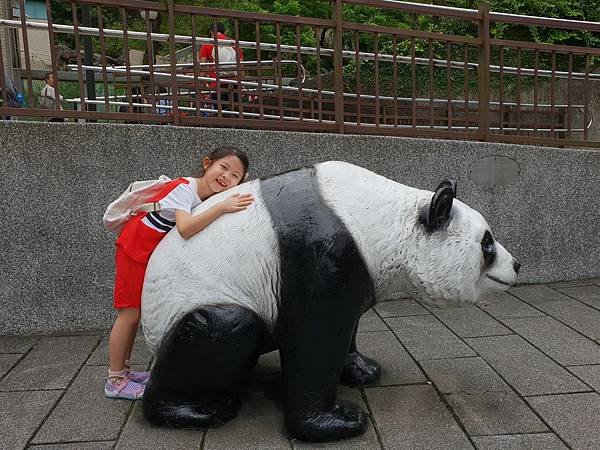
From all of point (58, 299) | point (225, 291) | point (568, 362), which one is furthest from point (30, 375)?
point (568, 362)

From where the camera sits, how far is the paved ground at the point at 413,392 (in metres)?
2.53

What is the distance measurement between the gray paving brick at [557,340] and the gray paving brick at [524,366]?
0.32ft

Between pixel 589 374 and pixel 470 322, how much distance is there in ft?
3.61

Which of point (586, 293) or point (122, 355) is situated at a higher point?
point (122, 355)

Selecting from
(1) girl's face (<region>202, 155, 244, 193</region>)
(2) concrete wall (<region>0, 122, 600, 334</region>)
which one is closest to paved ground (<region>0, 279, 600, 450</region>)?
(2) concrete wall (<region>0, 122, 600, 334</region>)

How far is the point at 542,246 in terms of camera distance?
5.30 m

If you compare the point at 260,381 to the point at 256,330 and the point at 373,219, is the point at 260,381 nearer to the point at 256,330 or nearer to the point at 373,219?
the point at 256,330

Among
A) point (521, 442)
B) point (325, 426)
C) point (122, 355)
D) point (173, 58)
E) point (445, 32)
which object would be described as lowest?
point (521, 442)

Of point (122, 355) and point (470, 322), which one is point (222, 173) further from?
point (470, 322)

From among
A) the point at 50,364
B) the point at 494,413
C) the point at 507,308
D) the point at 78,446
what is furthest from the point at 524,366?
the point at 50,364

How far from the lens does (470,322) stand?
4.22 m

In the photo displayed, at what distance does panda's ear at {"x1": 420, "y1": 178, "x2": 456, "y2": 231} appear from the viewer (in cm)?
241

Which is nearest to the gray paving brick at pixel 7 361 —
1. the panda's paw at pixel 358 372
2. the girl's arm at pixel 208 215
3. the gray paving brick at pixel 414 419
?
the girl's arm at pixel 208 215

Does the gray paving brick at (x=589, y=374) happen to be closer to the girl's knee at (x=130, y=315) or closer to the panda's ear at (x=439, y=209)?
the panda's ear at (x=439, y=209)
